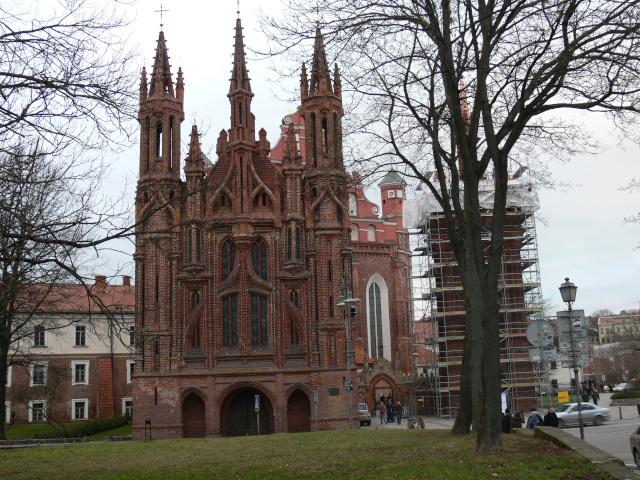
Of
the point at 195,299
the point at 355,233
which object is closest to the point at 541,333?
the point at 195,299

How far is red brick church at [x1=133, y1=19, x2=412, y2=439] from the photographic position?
3556 cm

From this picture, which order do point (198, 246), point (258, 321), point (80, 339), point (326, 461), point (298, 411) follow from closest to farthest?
1. point (326, 461)
2. point (298, 411)
3. point (258, 321)
4. point (198, 246)
5. point (80, 339)

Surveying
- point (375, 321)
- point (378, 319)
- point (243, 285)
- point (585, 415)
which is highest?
point (243, 285)

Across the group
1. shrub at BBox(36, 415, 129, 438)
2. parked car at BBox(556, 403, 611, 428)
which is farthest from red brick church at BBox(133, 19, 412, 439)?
parked car at BBox(556, 403, 611, 428)

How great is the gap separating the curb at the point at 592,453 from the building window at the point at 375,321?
41599 mm

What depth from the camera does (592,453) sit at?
11273 millimetres

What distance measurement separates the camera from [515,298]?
1713 inches

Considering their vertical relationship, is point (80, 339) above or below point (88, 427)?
above

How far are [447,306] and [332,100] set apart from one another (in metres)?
14.8

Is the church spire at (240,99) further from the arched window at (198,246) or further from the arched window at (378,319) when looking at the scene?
the arched window at (378,319)

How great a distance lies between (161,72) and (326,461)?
31161 mm

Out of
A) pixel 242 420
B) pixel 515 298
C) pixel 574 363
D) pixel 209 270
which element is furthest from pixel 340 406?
pixel 574 363

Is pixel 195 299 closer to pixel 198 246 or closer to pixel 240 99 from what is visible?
pixel 198 246

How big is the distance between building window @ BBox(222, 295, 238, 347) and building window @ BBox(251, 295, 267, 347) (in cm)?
88
